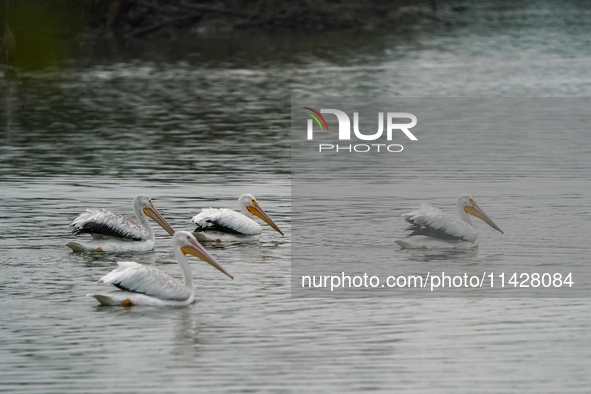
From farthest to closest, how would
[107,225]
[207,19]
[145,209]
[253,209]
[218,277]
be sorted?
1. [207,19]
2. [253,209]
3. [145,209]
4. [107,225]
5. [218,277]

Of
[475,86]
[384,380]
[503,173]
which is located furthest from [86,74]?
[384,380]

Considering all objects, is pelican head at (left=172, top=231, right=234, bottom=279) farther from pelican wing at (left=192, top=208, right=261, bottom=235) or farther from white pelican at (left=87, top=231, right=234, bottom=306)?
pelican wing at (left=192, top=208, right=261, bottom=235)

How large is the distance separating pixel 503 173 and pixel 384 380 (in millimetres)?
8849

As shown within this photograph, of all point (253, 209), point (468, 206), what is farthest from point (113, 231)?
point (468, 206)

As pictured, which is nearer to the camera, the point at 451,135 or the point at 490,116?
the point at 451,135

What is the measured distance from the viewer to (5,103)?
84.0 feet

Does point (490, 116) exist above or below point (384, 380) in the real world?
above

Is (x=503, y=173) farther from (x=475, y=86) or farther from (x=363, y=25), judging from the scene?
(x=363, y=25)

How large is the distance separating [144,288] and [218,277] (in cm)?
130

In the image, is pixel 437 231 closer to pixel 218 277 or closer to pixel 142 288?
pixel 218 277

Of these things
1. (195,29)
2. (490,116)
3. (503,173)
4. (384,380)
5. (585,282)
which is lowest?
(384,380)

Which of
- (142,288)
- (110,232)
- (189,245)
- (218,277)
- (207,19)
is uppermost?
(207,19)

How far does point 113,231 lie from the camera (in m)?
11.2

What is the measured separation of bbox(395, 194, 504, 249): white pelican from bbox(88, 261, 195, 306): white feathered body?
115 inches
